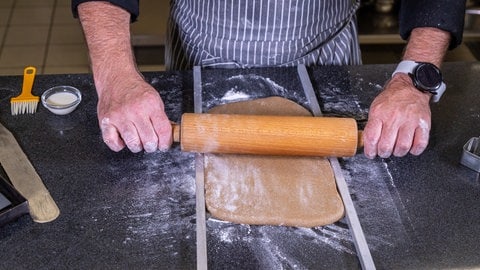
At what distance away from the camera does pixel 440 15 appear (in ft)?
4.03

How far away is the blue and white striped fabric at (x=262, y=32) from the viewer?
50.8 inches

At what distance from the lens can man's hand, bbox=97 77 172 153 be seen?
3.36 feet

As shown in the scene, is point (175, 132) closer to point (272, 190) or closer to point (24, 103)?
point (272, 190)

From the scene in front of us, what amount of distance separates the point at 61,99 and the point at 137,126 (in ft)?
0.80

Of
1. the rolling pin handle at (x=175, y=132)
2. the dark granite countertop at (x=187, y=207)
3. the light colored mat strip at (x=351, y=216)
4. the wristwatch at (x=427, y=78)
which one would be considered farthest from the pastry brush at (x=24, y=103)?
the wristwatch at (x=427, y=78)

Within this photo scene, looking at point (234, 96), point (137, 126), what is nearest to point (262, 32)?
point (234, 96)

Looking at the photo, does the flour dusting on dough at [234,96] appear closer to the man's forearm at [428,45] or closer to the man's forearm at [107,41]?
the man's forearm at [107,41]

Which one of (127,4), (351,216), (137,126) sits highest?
(127,4)

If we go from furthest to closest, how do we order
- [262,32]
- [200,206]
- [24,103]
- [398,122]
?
[262,32] < [24,103] < [398,122] < [200,206]

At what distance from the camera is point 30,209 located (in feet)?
3.14

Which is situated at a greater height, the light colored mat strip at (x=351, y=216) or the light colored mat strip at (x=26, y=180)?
the light colored mat strip at (x=26, y=180)

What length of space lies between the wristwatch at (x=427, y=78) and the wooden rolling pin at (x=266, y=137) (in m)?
0.20

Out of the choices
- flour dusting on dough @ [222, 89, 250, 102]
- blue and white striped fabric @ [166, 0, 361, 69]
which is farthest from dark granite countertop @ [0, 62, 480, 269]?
blue and white striped fabric @ [166, 0, 361, 69]

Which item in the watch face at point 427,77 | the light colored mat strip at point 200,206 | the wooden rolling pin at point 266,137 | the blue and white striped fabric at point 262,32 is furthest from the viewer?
the blue and white striped fabric at point 262,32
